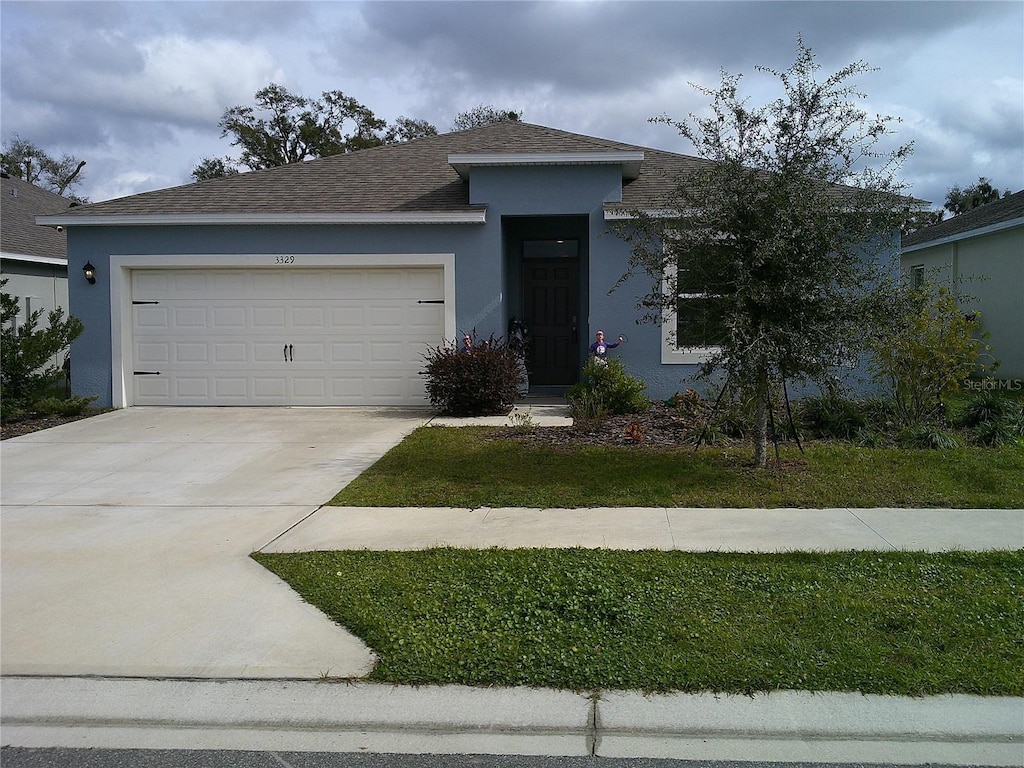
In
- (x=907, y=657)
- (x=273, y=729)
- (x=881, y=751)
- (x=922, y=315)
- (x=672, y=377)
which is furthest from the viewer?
(x=672, y=377)

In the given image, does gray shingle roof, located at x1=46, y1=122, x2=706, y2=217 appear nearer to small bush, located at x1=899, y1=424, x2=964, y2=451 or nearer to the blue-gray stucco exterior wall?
the blue-gray stucco exterior wall

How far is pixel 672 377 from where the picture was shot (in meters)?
14.1

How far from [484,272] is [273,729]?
10.5 meters

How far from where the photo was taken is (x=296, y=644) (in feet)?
16.4

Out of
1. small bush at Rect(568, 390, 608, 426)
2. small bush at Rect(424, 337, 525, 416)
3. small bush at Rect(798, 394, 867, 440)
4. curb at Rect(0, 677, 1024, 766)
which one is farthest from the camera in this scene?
small bush at Rect(424, 337, 525, 416)

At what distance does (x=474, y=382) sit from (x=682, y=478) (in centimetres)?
479

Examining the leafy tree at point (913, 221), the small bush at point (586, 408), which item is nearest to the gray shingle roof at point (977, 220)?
the small bush at point (586, 408)

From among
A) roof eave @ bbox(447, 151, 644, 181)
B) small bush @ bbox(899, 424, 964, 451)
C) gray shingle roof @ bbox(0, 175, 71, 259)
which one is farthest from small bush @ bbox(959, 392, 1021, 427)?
gray shingle roof @ bbox(0, 175, 71, 259)

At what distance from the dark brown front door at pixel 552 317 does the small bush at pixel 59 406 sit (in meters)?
7.49

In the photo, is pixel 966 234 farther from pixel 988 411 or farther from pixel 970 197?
→ pixel 970 197

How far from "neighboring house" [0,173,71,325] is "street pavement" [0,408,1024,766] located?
36.1 ft

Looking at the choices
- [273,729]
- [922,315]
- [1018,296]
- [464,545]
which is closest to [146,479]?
[464,545]

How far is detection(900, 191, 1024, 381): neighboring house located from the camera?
18.1 meters

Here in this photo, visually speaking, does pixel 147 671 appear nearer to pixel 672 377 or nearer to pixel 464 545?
pixel 464 545
